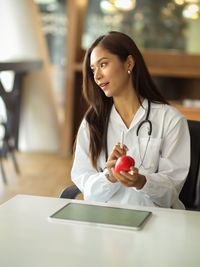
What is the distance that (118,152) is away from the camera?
165cm

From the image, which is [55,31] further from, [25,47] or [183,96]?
[183,96]

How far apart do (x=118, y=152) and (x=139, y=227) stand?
1.21 feet

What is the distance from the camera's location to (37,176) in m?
4.70

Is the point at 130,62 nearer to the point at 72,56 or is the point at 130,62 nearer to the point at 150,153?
the point at 150,153

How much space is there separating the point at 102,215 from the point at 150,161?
55 cm

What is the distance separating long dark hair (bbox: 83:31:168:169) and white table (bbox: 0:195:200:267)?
22.5 inches

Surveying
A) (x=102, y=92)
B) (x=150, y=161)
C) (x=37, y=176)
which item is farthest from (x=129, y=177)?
(x=37, y=176)

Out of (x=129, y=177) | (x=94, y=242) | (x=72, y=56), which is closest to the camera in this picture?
(x=94, y=242)

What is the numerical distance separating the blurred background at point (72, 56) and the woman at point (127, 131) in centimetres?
332

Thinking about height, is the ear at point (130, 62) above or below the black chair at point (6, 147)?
above

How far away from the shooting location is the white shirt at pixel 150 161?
1.85 meters

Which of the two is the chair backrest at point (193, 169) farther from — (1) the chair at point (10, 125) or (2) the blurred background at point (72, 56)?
(2) the blurred background at point (72, 56)

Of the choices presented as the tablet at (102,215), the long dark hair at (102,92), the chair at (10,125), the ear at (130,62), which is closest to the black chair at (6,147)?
the chair at (10,125)

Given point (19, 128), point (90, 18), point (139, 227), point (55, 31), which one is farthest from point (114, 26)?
point (139, 227)
